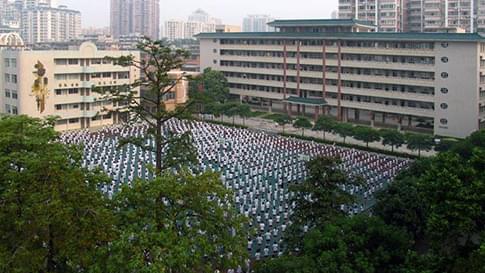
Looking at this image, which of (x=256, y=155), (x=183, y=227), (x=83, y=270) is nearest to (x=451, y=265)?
(x=183, y=227)

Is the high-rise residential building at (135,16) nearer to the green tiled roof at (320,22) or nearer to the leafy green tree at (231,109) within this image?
the green tiled roof at (320,22)

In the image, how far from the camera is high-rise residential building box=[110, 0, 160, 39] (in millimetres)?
84250

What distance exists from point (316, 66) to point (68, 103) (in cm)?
1506

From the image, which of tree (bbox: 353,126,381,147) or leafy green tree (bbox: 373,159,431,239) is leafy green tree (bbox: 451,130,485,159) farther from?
tree (bbox: 353,126,381,147)

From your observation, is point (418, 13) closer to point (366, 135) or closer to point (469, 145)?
point (366, 135)

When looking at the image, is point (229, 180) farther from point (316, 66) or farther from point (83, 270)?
point (316, 66)

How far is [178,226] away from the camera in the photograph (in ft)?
22.0

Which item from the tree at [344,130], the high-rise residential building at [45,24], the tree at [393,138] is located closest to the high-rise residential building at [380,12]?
the tree at [344,130]

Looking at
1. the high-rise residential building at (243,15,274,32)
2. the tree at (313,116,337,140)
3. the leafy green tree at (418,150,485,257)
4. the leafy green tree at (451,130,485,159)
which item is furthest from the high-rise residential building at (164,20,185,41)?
the leafy green tree at (418,150,485,257)

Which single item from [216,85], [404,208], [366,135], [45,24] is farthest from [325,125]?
[45,24]

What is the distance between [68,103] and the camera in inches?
1187

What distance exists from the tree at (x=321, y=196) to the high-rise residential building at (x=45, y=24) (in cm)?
6886

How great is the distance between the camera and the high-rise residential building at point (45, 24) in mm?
74688

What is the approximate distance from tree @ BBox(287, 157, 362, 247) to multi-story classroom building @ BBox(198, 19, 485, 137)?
18.6 meters
